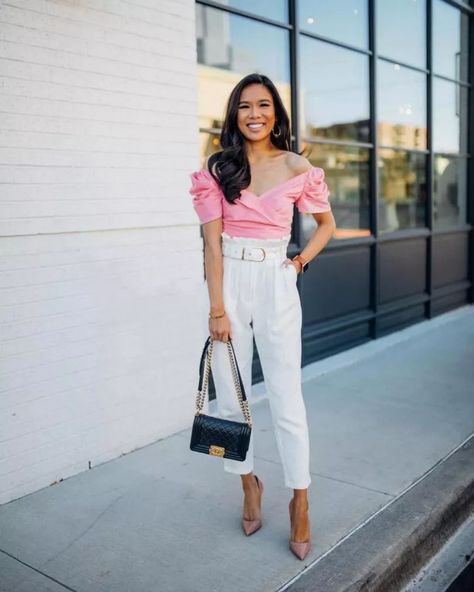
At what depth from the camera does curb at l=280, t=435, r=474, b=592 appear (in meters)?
2.61

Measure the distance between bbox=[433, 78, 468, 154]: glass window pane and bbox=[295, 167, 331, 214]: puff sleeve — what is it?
5725mm

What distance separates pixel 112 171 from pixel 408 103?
4869 millimetres

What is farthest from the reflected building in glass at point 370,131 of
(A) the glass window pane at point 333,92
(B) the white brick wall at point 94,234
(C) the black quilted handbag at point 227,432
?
(C) the black quilted handbag at point 227,432

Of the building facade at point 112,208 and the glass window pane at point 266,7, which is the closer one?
the building facade at point 112,208

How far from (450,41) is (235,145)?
21.4 feet

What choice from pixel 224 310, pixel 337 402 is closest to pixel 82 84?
pixel 224 310

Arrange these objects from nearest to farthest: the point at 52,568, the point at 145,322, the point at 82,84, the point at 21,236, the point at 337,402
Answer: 1. the point at 52,568
2. the point at 21,236
3. the point at 82,84
4. the point at 145,322
5. the point at 337,402

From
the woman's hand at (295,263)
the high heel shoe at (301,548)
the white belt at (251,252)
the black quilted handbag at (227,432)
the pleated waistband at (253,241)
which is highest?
the pleated waistband at (253,241)

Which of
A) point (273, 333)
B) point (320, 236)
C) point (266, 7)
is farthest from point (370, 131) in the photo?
point (273, 333)

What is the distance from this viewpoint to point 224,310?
9.12 ft

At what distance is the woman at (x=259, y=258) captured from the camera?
2752mm

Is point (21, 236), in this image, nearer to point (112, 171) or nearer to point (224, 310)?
point (112, 171)

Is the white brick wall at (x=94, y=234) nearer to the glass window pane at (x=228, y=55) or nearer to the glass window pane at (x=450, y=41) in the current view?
the glass window pane at (x=228, y=55)

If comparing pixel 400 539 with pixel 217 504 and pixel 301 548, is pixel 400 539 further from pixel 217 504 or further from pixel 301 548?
pixel 217 504
